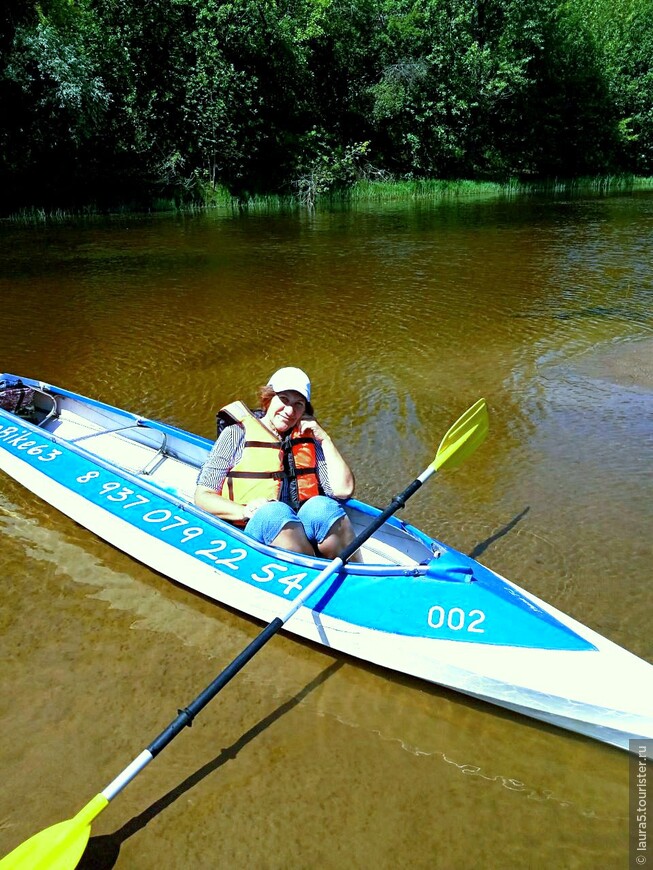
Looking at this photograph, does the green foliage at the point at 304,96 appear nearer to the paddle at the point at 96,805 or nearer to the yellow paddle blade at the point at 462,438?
the yellow paddle blade at the point at 462,438

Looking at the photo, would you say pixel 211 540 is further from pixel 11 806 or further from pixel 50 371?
pixel 50 371

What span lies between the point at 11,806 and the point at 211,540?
1576 millimetres

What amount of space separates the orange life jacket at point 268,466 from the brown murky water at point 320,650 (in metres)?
0.70

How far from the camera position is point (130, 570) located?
4492 mm

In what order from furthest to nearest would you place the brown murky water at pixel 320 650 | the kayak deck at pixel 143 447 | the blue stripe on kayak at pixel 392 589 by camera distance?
the kayak deck at pixel 143 447 < the blue stripe on kayak at pixel 392 589 < the brown murky water at pixel 320 650

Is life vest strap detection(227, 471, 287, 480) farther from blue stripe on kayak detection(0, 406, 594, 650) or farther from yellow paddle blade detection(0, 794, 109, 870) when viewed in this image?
yellow paddle blade detection(0, 794, 109, 870)

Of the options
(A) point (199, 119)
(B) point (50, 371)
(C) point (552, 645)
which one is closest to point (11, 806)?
(C) point (552, 645)

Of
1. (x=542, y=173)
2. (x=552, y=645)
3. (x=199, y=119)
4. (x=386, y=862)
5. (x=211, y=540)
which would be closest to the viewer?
(x=386, y=862)

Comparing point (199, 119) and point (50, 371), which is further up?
point (199, 119)

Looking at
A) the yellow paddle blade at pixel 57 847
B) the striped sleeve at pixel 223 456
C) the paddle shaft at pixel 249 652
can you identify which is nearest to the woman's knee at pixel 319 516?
the paddle shaft at pixel 249 652

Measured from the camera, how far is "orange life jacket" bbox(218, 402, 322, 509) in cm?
403

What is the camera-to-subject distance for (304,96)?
31.1m

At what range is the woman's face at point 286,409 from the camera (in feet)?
13.0

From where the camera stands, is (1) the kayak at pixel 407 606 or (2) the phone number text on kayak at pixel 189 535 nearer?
(1) the kayak at pixel 407 606
